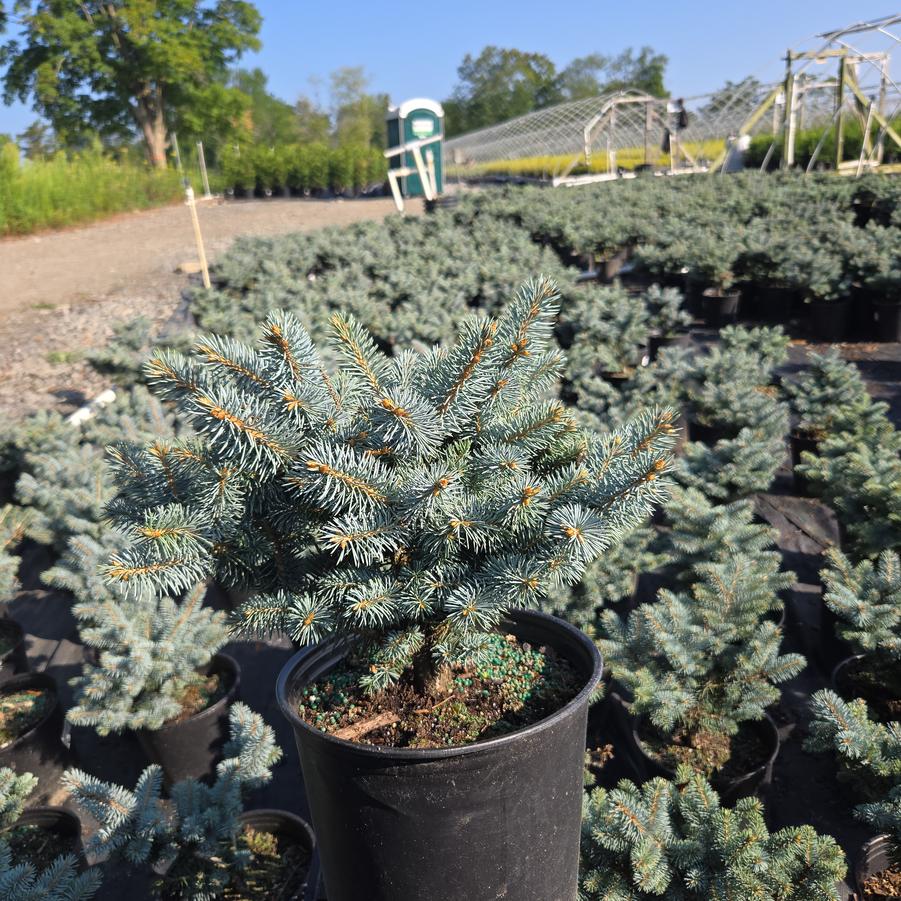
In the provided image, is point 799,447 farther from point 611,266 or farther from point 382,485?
point 611,266

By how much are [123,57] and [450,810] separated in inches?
1541

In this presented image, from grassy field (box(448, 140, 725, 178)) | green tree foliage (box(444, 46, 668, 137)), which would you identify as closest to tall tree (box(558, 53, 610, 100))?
green tree foliage (box(444, 46, 668, 137))

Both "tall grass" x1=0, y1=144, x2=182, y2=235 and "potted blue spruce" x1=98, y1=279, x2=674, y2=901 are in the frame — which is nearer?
"potted blue spruce" x1=98, y1=279, x2=674, y2=901

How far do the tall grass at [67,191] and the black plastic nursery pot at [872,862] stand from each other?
67.9 feet

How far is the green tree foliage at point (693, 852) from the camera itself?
1.79 metres

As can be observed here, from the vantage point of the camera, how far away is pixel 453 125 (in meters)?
70.3

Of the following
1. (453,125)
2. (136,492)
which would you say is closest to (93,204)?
(136,492)

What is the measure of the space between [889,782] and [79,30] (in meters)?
38.2

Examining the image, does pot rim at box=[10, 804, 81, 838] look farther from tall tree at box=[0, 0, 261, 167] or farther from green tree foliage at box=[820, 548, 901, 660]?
tall tree at box=[0, 0, 261, 167]

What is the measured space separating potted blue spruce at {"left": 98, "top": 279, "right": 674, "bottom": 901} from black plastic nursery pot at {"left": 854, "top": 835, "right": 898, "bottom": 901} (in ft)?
3.51

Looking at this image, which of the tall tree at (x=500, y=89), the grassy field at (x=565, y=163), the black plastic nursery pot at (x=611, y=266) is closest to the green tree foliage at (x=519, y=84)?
the tall tree at (x=500, y=89)

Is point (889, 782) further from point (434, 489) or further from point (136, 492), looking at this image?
point (136, 492)

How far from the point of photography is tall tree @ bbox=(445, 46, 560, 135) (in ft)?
229

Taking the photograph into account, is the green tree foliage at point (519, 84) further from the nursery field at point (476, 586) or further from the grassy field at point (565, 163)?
the nursery field at point (476, 586)
